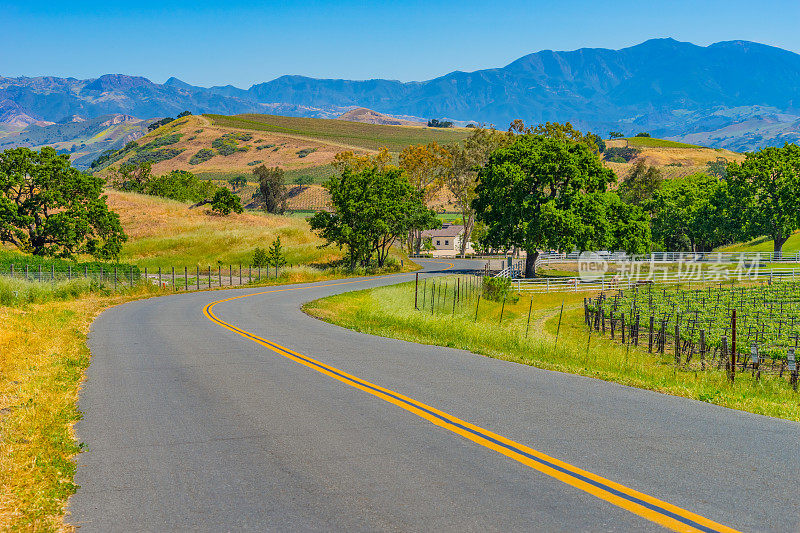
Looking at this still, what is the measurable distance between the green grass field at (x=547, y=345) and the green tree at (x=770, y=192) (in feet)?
122

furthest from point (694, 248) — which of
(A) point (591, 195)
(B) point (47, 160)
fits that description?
(B) point (47, 160)

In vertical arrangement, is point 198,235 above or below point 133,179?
below

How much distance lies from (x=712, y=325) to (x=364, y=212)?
4014cm

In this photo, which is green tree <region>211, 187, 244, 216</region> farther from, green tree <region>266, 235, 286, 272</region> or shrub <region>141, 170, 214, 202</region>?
green tree <region>266, 235, 286, 272</region>

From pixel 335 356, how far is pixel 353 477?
9.29 meters

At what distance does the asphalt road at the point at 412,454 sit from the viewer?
5.98 meters

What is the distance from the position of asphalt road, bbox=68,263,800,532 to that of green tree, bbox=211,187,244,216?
8512 cm

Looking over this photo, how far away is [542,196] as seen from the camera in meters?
58.8

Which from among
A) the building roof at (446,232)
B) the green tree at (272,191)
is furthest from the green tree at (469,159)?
the green tree at (272,191)

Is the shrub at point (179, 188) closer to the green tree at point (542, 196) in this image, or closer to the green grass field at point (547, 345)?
the green tree at point (542, 196)

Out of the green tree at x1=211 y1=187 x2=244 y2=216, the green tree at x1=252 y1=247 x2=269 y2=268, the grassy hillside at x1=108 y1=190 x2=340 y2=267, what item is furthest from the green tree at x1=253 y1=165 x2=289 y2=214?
the green tree at x1=252 y1=247 x2=269 y2=268

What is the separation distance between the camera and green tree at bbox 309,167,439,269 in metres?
65.5

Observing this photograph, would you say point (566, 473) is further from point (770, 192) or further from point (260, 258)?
point (770, 192)

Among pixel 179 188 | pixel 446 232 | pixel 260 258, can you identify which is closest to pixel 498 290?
pixel 260 258
